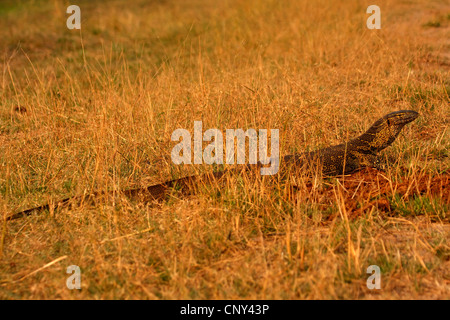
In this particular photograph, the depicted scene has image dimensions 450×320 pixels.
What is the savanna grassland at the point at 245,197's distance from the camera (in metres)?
2.84

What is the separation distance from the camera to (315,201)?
3543mm

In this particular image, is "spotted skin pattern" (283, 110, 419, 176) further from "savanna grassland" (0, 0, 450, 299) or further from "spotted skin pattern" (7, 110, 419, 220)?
"savanna grassland" (0, 0, 450, 299)

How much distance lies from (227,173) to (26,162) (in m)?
1.94

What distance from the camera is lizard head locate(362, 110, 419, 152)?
4340mm

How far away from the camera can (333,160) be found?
13.8 ft

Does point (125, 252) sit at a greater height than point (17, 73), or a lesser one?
lesser

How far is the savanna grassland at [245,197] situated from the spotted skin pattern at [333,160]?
0.29 feet

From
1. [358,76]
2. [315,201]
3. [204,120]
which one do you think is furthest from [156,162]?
[358,76]

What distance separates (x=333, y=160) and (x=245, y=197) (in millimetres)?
1026

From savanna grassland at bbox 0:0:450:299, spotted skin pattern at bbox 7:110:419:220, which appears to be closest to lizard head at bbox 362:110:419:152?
spotted skin pattern at bbox 7:110:419:220

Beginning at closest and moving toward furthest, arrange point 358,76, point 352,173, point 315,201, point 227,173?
point 315,201 < point 227,173 < point 352,173 < point 358,76

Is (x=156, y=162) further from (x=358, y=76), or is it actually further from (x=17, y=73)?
(x=17, y=73)

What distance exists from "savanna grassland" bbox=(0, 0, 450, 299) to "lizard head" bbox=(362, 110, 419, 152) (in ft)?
0.52

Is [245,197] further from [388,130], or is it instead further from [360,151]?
[388,130]
